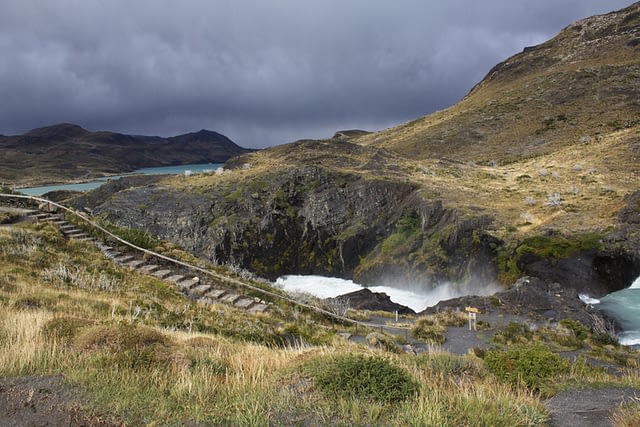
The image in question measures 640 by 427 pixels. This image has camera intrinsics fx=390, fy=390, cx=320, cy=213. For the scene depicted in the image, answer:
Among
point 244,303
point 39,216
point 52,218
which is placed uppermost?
point 39,216

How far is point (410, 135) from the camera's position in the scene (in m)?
91.1

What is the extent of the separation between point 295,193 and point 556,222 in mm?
24081

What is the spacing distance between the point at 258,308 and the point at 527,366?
11886 millimetres

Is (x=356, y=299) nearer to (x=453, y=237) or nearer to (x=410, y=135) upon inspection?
(x=453, y=237)

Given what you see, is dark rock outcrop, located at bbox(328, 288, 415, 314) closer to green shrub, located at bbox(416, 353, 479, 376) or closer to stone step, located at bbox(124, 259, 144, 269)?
stone step, located at bbox(124, 259, 144, 269)

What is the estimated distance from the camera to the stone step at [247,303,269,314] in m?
16.7

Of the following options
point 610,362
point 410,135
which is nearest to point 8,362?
point 610,362

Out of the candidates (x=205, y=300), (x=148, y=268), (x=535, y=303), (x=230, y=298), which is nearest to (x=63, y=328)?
(x=205, y=300)

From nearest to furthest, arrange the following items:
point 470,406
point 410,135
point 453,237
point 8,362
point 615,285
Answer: point 470,406 → point 8,362 → point 615,285 → point 453,237 → point 410,135

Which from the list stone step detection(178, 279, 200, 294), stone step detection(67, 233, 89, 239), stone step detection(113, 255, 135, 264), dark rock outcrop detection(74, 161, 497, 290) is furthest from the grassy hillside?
dark rock outcrop detection(74, 161, 497, 290)

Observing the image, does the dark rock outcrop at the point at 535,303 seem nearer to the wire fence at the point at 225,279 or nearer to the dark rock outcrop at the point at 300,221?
the wire fence at the point at 225,279

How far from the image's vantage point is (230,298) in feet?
56.6

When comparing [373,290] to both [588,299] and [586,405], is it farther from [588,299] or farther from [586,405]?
[586,405]

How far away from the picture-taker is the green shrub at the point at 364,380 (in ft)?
17.0
